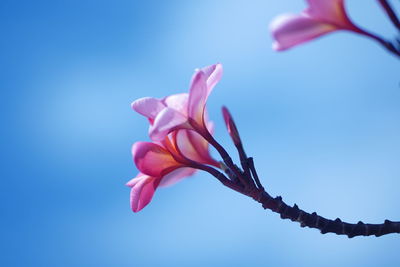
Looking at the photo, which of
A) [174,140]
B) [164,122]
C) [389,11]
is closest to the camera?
[389,11]

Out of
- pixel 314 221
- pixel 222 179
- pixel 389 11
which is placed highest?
pixel 389 11

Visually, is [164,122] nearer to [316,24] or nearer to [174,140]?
[174,140]

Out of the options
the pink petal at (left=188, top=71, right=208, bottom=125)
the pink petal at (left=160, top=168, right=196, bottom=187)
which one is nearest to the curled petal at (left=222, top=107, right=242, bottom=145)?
the pink petal at (left=188, top=71, right=208, bottom=125)

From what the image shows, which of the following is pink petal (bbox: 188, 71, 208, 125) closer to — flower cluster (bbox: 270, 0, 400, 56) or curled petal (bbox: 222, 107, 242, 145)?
curled petal (bbox: 222, 107, 242, 145)

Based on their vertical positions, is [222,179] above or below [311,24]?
below

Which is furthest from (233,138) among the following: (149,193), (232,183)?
(149,193)

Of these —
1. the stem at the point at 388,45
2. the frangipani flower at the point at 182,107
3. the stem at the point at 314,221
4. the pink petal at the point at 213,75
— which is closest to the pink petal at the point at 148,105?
the frangipani flower at the point at 182,107

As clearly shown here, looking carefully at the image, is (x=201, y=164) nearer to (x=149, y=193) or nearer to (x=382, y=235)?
(x=149, y=193)

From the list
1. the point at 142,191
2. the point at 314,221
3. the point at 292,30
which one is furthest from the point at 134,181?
the point at 292,30
